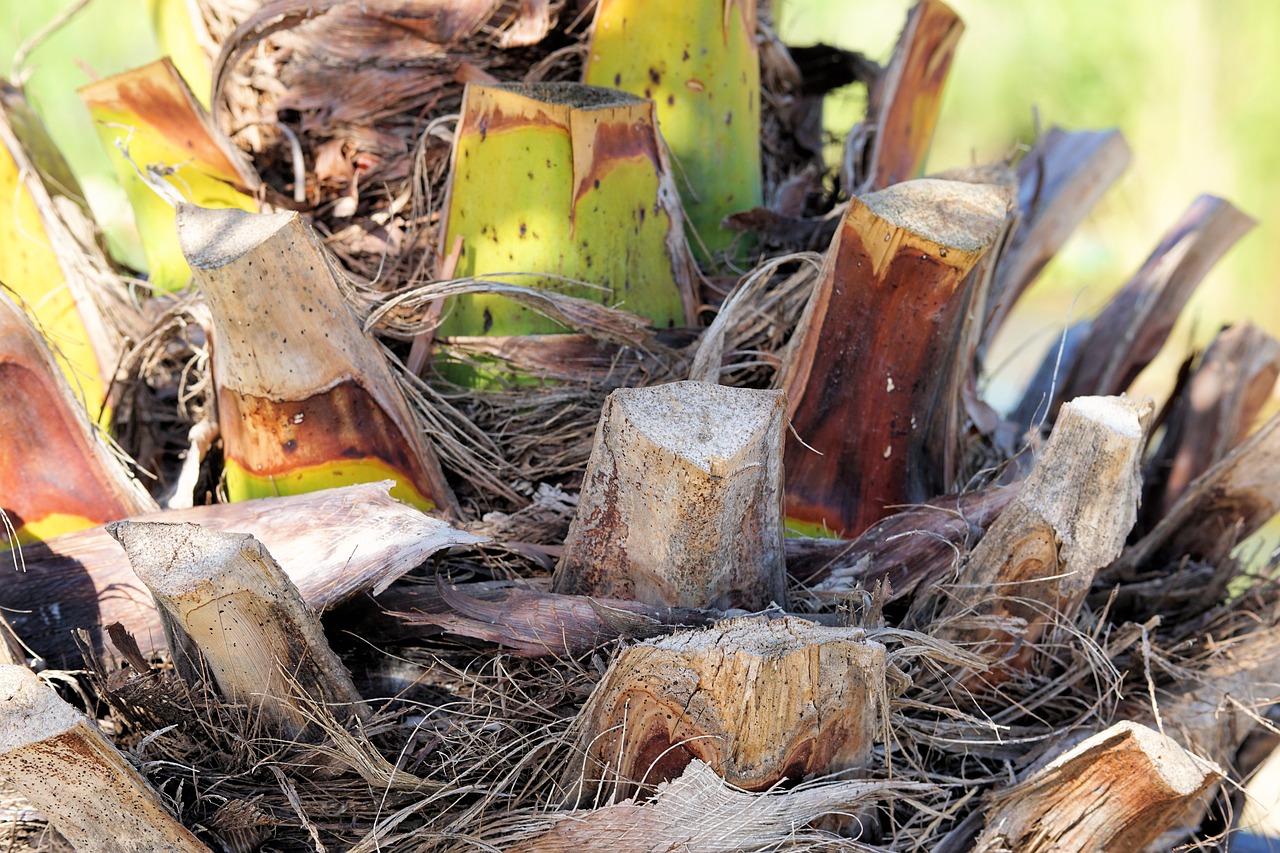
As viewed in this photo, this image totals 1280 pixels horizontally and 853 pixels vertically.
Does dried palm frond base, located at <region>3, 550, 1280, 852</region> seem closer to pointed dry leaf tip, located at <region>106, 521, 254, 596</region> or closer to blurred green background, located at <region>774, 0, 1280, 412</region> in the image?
pointed dry leaf tip, located at <region>106, 521, 254, 596</region>

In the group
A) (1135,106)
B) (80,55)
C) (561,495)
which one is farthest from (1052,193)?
(1135,106)

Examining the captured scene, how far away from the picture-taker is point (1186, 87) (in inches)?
133

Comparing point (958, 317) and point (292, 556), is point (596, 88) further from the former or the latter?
point (292, 556)

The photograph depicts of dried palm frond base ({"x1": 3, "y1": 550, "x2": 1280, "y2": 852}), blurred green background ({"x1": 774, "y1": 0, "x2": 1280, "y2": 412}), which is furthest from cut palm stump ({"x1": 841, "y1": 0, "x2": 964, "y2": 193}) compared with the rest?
blurred green background ({"x1": 774, "y1": 0, "x2": 1280, "y2": 412})

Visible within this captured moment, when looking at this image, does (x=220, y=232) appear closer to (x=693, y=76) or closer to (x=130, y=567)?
(x=130, y=567)

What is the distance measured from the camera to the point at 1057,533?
788 millimetres

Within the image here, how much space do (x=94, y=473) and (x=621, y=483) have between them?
496 millimetres

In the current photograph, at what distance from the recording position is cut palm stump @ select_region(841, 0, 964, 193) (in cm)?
116

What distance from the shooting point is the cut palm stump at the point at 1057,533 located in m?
0.78

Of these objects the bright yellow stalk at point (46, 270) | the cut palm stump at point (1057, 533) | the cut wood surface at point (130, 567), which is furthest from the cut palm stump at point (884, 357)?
the bright yellow stalk at point (46, 270)

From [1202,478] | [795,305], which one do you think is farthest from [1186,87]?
[795,305]

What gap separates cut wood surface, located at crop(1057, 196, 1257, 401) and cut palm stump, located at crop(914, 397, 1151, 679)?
1.63 ft

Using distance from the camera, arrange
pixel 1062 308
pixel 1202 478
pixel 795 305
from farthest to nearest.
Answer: pixel 1062 308 < pixel 1202 478 < pixel 795 305

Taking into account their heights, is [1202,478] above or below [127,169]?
below
